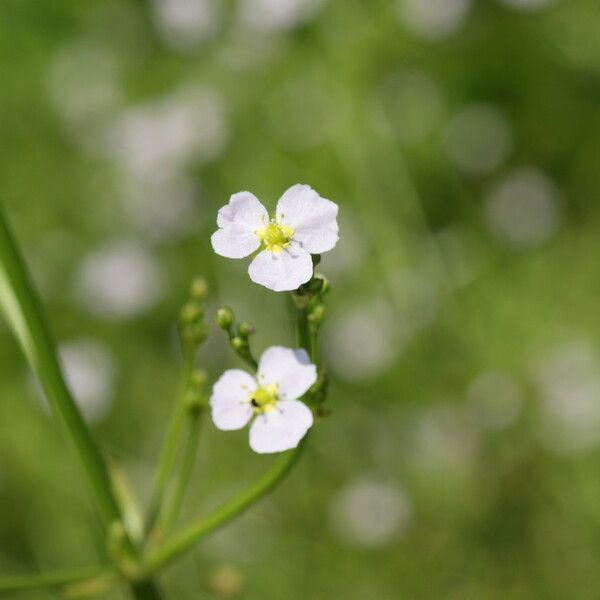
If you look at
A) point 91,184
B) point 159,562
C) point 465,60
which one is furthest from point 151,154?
point 159,562

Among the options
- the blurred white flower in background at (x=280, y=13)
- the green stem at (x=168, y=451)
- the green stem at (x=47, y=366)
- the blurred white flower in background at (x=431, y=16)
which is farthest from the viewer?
the blurred white flower in background at (x=431, y=16)

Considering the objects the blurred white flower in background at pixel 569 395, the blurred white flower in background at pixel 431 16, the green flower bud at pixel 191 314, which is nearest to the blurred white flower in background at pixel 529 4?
the blurred white flower in background at pixel 431 16

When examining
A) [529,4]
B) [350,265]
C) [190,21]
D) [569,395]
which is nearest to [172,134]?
[190,21]

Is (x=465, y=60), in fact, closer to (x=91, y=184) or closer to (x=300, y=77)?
(x=300, y=77)

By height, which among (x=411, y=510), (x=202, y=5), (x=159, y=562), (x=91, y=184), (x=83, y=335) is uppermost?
(x=159, y=562)

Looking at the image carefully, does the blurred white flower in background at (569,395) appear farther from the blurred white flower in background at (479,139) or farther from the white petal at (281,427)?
the white petal at (281,427)

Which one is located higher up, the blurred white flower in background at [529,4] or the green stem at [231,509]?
the green stem at [231,509]

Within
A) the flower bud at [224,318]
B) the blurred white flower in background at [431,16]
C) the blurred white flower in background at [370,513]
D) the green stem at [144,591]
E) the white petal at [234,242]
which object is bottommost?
the blurred white flower in background at [370,513]

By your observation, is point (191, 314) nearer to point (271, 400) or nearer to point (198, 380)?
point (198, 380)
